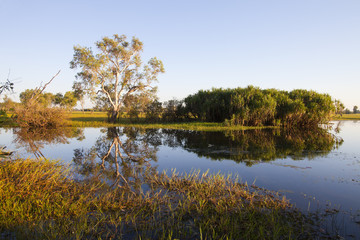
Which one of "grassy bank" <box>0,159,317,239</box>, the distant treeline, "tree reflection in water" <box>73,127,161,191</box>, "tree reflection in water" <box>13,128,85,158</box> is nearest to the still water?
"tree reflection in water" <box>73,127,161,191</box>

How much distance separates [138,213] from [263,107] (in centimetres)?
2805

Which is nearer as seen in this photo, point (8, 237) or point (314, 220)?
point (8, 237)

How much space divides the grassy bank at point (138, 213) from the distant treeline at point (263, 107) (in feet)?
81.1

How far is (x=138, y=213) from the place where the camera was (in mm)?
5008

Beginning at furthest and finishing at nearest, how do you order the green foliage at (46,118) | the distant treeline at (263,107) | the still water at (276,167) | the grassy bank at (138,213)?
1. the distant treeline at (263,107)
2. the green foliage at (46,118)
3. the still water at (276,167)
4. the grassy bank at (138,213)

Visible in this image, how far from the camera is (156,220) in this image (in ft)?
15.7

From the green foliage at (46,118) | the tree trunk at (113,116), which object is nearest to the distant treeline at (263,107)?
the tree trunk at (113,116)

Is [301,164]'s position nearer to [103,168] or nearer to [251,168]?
[251,168]

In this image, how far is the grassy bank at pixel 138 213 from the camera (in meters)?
4.16

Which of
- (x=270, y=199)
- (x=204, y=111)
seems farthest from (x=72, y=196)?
(x=204, y=111)

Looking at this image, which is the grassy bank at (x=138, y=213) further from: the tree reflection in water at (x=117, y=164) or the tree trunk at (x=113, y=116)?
the tree trunk at (x=113, y=116)

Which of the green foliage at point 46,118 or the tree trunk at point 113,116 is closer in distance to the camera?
the green foliage at point 46,118

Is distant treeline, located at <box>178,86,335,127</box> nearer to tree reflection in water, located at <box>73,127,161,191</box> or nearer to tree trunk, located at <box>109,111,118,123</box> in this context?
tree trunk, located at <box>109,111,118,123</box>

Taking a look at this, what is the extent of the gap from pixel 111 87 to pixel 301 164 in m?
33.0
